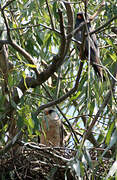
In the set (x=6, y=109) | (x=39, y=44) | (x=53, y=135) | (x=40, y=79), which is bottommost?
(x=53, y=135)

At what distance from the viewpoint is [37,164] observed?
2555mm

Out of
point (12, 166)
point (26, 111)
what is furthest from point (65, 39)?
point (12, 166)

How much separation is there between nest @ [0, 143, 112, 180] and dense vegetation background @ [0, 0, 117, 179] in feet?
0.27

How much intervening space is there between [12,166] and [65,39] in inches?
34.2

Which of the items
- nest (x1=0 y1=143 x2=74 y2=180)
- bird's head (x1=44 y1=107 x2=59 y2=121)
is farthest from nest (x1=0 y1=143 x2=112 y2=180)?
bird's head (x1=44 y1=107 x2=59 y2=121)

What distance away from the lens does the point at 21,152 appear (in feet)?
8.59

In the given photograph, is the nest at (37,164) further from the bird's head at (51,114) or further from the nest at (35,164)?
the bird's head at (51,114)

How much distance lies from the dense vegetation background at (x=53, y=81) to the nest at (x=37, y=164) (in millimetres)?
82

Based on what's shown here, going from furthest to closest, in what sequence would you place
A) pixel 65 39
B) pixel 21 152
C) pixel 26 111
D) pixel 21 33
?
pixel 21 33 → pixel 21 152 → pixel 26 111 → pixel 65 39

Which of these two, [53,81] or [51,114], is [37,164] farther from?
[53,81]

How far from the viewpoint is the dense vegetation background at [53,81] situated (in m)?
2.15

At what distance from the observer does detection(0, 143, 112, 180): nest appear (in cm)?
249

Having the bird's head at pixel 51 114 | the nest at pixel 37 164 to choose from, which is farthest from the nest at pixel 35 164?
the bird's head at pixel 51 114

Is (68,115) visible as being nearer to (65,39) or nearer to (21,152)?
(21,152)
